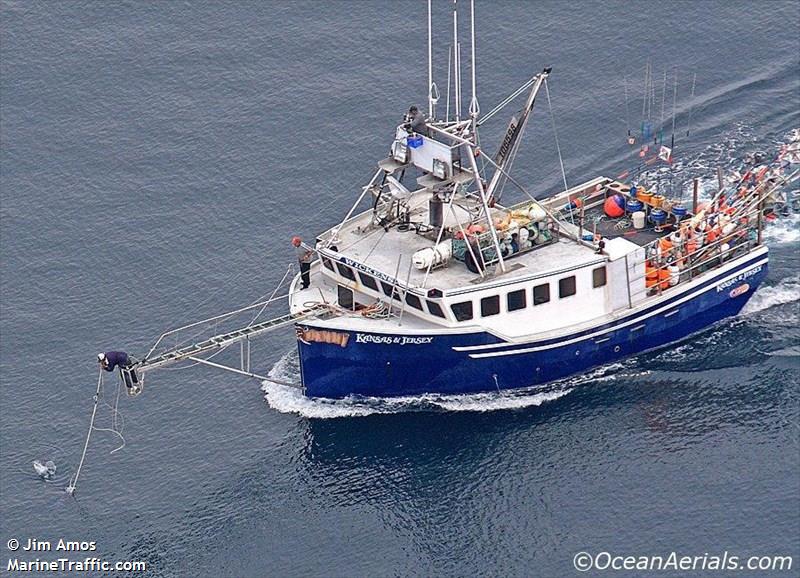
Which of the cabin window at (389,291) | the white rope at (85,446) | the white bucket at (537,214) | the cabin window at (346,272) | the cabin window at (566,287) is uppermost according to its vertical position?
the white bucket at (537,214)

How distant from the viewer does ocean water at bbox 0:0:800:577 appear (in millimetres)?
97875

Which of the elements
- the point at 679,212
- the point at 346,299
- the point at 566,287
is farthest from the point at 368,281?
the point at 679,212

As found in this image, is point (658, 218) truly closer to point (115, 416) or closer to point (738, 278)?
point (738, 278)

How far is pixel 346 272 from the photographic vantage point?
10619 cm

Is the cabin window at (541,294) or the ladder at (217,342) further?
the cabin window at (541,294)

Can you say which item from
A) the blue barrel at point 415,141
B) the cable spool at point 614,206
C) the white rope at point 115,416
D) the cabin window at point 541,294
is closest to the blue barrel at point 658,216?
the cable spool at point 614,206

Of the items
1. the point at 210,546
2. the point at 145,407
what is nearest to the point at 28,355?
the point at 145,407

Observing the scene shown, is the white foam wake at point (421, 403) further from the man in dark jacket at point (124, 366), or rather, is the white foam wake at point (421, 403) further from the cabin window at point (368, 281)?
the man in dark jacket at point (124, 366)

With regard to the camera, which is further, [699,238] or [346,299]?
[699,238]

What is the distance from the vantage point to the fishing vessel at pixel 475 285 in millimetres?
103688

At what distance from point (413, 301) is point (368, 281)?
295 centimetres

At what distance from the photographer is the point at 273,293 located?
110 m

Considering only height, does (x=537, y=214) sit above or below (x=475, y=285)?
above

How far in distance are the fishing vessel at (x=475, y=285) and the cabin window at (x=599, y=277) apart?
13cm
